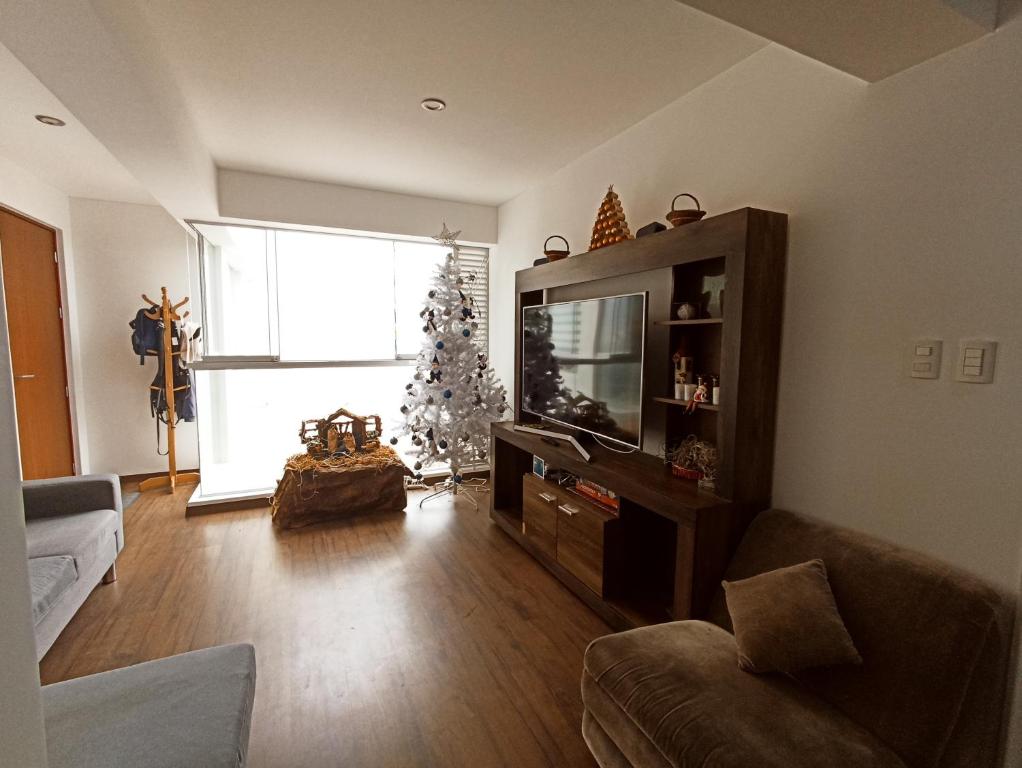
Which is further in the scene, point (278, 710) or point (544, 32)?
point (544, 32)

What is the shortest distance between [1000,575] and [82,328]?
6.17 meters

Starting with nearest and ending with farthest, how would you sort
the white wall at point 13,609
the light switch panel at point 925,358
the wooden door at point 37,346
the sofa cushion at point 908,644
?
the white wall at point 13,609 → the sofa cushion at point 908,644 → the light switch panel at point 925,358 → the wooden door at point 37,346

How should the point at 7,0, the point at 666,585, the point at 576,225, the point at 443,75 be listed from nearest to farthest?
the point at 7,0, the point at 443,75, the point at 666,585, the point at 576,225

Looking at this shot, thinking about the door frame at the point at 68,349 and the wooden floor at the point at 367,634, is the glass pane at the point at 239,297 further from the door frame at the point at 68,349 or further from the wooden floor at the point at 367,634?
the wooden floor at the point at 367,634

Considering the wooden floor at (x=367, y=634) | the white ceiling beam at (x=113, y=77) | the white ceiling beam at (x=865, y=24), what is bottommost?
the wooden floor at (x=367, y=634)

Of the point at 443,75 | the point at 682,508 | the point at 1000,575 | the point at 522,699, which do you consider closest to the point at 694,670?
the point at 682,508

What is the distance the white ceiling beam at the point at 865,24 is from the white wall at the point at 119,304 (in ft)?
16.4

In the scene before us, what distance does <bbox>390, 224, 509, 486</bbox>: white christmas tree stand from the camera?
422cm

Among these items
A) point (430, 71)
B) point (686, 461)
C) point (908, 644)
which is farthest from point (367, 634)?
point (430, 71)

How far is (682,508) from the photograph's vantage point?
201cm

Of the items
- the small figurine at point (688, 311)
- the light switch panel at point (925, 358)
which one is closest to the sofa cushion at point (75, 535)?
the small figurine at point (688, 311)

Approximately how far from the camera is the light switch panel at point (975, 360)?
1507mm

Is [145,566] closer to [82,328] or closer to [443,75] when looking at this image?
[82,328]

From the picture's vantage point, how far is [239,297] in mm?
4363
